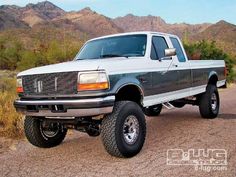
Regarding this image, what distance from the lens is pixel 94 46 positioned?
7.09 metres

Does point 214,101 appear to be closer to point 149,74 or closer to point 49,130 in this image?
point 149,74

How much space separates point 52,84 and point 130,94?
4.41 feet

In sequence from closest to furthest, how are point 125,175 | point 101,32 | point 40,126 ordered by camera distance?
point 125,175
point 40,126
point 101,32

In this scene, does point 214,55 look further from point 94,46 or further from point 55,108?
point 55,108

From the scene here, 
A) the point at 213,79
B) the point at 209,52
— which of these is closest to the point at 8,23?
the point at 209,52

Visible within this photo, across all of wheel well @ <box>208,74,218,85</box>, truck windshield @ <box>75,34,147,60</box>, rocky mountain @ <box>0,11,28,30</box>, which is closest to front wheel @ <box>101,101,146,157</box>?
truck windshield @ <box>75,34,147,60</box>

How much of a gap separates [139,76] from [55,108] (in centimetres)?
148

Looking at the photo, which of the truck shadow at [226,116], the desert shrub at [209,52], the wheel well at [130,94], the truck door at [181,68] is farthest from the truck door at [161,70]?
the desert shrub at [209,52]

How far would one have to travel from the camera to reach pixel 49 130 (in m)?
6.29

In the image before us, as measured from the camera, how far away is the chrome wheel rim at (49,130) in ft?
20.2

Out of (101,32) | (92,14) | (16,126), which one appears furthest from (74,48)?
(92,14)

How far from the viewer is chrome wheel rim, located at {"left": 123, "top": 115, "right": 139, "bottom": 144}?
552 centimetres

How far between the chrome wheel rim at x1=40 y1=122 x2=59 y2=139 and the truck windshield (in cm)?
149

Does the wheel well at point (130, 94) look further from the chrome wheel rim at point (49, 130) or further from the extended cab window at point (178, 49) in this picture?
the extended cab window at point (178, 49)
